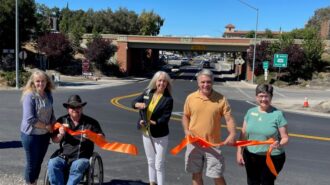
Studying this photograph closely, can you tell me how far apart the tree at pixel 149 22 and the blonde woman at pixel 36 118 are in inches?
3915

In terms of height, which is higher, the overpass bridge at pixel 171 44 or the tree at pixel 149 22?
the tree at pixel 149 22

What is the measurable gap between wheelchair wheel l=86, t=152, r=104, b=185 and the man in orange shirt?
1.28 metres

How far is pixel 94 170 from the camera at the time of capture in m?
6.09

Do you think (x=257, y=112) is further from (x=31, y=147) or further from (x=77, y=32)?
(x=77, y=32)

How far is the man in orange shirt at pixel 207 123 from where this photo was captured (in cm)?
514

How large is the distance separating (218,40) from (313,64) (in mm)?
12923

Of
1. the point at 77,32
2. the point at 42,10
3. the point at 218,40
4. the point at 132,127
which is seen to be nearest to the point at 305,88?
the point at 218,40

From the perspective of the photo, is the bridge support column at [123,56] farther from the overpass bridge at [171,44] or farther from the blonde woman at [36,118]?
the blonde woman at [36,118]

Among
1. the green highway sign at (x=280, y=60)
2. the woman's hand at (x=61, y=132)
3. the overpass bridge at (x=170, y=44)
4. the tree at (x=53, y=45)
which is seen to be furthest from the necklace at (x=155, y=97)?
the overpass bridge at (x=170, y=44)

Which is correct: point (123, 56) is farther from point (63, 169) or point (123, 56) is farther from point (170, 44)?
point (63, 169)

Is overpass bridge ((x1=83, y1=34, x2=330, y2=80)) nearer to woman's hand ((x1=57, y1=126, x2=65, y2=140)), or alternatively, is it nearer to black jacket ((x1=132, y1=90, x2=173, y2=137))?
black jacket ((x1=132, y1=90, x2=173, y2=137))

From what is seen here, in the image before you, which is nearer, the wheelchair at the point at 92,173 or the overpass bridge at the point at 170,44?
the wheelchair at the point at 92,173

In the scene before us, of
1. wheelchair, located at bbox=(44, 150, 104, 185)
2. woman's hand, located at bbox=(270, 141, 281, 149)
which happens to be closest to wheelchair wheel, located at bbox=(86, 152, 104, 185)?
wheelchair, located at bbox=(44, 150, 104, 185)

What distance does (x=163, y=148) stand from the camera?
230 inches
